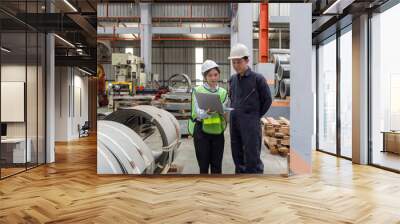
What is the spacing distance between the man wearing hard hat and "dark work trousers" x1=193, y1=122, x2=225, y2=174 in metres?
0.17

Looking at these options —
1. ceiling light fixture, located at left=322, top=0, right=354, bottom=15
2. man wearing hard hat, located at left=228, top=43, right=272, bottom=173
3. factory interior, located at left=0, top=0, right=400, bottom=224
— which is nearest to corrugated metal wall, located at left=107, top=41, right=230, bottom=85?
factory interior, located at left=0, top=0, right=400, bottom=224

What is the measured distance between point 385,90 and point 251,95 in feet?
9.51

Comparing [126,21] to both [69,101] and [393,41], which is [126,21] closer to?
[393,41]

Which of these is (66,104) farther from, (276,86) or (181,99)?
(276,86)

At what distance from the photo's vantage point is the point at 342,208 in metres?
3.58

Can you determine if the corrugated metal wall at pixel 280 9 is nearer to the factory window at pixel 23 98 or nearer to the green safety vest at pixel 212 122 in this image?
the green safety vest at pixel 212 122

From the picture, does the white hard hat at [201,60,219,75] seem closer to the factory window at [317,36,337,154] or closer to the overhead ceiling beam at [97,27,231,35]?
the overhead ceiling beam at [97,27,231,35]

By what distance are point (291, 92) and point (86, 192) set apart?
3.03 meters

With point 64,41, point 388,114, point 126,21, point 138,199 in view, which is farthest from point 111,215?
point 64,41

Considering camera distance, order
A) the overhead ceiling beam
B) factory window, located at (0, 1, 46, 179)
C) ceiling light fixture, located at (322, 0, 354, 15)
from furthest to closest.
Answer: factory window, located at (0, 1, 46, 179) < ceiling light fixture, located at (322, 0, 354, 15) < the overhead ceiling beam

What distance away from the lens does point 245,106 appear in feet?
16.4

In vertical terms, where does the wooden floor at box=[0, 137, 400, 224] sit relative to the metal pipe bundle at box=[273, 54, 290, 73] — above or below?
below

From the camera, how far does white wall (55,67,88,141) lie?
1244cm

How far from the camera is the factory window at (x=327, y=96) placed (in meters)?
8.51
